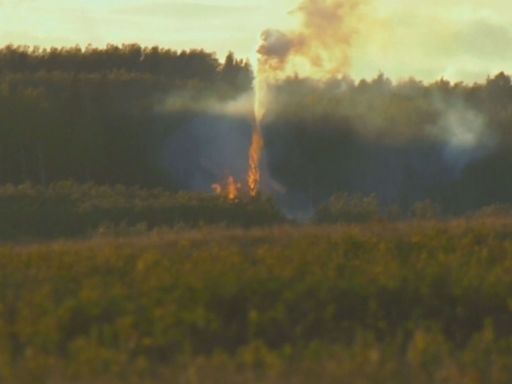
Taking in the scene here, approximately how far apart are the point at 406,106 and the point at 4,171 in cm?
1862

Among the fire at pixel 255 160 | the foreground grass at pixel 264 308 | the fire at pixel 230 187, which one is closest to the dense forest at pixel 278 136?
the fire at pixel 255 160

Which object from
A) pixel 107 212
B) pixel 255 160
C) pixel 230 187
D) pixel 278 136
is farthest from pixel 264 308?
pixel 278 136

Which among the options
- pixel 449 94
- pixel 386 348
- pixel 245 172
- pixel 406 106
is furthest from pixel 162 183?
pixel 386 348

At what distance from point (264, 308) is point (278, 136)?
49.0 meters

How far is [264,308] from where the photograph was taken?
16969mm

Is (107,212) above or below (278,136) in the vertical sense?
below

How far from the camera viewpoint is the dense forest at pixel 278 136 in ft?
200

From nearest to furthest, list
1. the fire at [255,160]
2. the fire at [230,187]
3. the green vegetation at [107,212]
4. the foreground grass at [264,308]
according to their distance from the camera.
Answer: the foreground grass at [264,308]
the green vegetation at [107,212]
the fire at [230,187]
the fire at [255,160]

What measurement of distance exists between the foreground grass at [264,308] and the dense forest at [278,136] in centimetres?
3420

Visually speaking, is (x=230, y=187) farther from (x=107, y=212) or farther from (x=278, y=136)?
(x=278, y=136)

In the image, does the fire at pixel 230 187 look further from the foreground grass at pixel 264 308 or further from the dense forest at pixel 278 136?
the foreground grass at pixel 264 308

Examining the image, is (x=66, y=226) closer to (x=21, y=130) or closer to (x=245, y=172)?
(x=245, y=172)

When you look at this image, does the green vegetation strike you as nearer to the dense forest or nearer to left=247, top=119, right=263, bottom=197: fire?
left=247, top=119, right=263, bottom=197: fire

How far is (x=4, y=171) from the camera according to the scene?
196 feet
